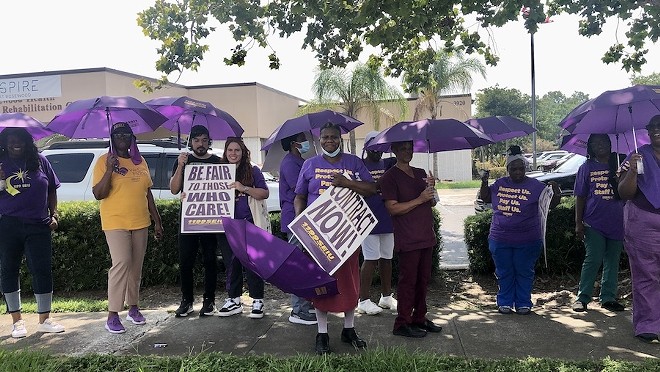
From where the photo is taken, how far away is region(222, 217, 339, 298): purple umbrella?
3.81 m

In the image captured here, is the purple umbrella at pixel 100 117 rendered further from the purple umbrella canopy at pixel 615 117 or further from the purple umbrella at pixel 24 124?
the purple umbrella canopy at pixel 615 117

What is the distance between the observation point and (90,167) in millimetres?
8242

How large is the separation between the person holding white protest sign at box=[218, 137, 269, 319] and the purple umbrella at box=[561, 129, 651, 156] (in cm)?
345

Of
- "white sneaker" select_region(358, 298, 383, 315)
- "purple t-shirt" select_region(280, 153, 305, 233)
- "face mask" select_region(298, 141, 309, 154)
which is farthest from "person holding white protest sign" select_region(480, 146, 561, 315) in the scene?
"purple t-shirt" select_region(280, 153, 305, 233)

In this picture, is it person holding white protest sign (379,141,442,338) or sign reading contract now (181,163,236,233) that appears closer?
person holding white protest sign (379,141,442,338)

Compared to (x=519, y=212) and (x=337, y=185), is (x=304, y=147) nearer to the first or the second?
(x=337, y=185)

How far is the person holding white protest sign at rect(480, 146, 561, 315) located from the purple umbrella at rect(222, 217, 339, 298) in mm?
2244

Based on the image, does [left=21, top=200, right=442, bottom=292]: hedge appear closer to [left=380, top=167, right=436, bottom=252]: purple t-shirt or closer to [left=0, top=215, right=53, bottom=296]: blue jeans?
[left=0, top=215, right=53, bottom=296]: blue jeans

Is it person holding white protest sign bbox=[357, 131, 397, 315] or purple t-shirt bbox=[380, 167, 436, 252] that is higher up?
purple t-shirt bbox=[380, 167, 436, 252]

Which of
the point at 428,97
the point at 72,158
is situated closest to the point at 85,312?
the point at 72,158

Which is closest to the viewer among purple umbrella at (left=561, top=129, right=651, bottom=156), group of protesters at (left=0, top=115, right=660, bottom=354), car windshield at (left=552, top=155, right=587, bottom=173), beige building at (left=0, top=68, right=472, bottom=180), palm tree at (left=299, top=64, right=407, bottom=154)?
group of protesters at (left=0, top=115, right=660, bottom=354)

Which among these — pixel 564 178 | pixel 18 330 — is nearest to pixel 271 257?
pixel 18 330

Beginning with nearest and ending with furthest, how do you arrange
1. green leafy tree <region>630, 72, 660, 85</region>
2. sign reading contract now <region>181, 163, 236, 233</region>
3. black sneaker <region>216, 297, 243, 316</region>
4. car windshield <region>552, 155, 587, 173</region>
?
sign reading contract now <region>181, 163, 236, 233</region>
black sneaker <region>216, 297, 243, 316</region>
car windshield <region>552, 155, 587, 173</region>
green leafy tree <region>630, 72, 660, 85</region>

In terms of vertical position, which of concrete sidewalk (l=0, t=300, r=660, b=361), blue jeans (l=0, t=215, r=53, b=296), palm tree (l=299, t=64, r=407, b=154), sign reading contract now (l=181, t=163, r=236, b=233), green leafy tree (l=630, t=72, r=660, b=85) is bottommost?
concrete sidewalk (l=0, t=300, r=660, b=361)
